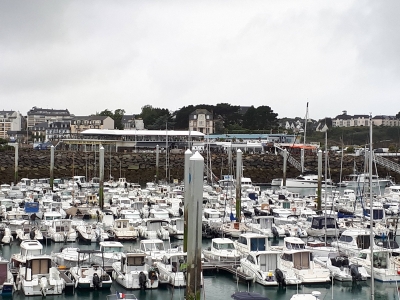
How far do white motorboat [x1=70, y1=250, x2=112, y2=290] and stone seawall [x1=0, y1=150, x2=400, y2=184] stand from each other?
5008 cm

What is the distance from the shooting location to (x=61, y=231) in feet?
121

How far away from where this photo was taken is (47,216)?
40.1 m

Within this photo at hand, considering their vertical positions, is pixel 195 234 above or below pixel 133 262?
above

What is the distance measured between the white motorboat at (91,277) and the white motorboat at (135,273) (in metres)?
0.72

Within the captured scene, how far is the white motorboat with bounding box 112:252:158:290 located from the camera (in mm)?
25656

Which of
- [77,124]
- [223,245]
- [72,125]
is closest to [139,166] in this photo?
[223,245]

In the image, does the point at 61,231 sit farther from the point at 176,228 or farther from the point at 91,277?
the point at 91,277

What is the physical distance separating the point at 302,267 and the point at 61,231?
16.1m

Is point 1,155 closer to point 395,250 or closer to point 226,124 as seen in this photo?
point 226,124

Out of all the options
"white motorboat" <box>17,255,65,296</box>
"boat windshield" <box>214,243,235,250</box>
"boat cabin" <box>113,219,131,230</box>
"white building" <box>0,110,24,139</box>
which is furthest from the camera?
"white building" <box>0,110,24,139</box>

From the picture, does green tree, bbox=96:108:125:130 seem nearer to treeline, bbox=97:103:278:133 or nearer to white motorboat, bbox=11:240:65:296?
treeline, bbox=97:103:278:133

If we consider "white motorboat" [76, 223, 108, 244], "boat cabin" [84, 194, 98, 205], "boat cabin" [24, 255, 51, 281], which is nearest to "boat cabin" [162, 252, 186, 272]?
"boat cabin" [24, 255, 51, 281]

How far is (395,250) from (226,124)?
389ft

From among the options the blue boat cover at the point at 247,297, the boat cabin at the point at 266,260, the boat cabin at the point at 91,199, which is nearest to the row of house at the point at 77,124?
the boat cabin at the point at 91,199
